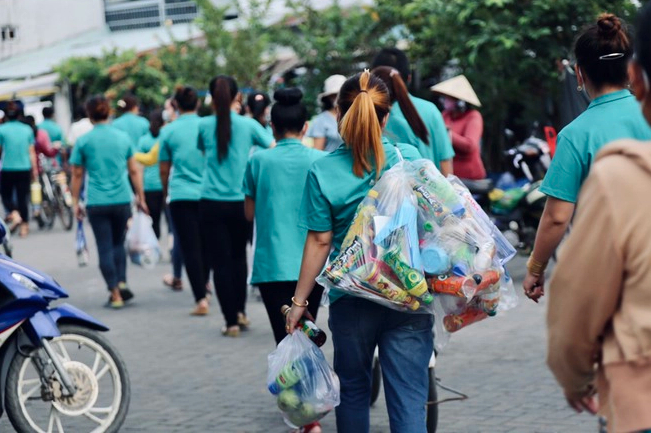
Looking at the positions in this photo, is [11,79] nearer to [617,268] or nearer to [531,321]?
[531,321]

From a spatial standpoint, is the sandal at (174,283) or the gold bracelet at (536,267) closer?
the gold bracelet at (536,267)

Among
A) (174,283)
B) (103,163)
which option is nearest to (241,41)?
(174,283)

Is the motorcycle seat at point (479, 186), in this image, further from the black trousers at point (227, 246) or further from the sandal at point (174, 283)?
the sandal at point (174, 283)

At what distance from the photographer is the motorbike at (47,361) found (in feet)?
19.2

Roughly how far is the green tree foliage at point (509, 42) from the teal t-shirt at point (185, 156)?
207 inches

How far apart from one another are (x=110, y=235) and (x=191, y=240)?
1.12m

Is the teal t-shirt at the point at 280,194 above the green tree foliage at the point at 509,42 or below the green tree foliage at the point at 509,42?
above

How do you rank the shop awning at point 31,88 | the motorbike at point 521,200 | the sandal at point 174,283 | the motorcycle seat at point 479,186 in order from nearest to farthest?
the motorcycle seat at point 479,186, the motorbike at point 521,200, the sandal at point 174,283, the shop awning at point 31,88

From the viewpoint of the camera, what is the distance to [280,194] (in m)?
7.08

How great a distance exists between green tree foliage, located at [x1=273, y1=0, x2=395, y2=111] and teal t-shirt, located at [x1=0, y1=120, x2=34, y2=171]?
181 inches

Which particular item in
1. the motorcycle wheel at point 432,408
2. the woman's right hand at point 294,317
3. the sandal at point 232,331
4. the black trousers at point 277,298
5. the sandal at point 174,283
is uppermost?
the woman's right hand at point 294,317

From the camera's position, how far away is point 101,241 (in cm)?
1132

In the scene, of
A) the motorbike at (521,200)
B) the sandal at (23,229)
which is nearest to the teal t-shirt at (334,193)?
the motorbike at (521,200)

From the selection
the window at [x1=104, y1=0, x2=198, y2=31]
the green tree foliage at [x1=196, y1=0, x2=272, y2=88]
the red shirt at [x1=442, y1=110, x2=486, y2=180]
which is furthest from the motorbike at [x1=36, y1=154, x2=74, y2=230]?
the window at [x1=104, y1=0, x2=198, y2=31]
